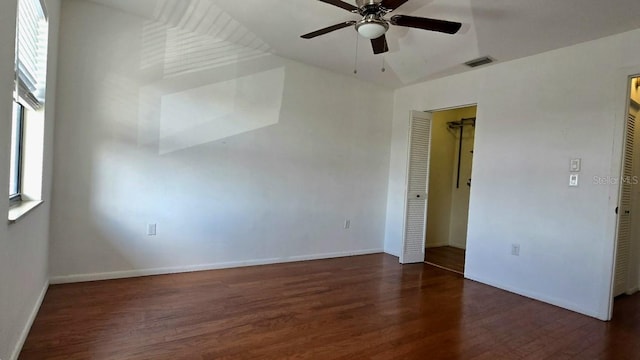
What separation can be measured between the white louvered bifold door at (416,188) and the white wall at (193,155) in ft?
2.04

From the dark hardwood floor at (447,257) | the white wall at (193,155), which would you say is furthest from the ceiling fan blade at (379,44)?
the dark hardwood floor at (447,257)

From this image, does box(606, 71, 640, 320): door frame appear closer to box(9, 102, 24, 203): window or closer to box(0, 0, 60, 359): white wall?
box(0, 0, 60, 359): white wall

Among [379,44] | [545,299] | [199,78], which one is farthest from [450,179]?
[199,78]

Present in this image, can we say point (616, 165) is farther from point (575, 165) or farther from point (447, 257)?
point (447, 257)

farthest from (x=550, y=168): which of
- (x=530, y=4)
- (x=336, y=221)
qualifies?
(x=336, y=221)

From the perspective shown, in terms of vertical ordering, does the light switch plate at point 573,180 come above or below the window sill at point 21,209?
above

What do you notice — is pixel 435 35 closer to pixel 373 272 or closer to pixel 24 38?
pixel 373 272

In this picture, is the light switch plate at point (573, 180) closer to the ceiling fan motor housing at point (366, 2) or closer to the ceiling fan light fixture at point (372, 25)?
the ceiling fan light fixture at point (372, 25)

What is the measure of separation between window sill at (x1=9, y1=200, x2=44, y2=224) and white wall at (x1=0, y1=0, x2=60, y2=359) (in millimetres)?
40

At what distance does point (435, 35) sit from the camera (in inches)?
122

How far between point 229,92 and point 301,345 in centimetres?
271

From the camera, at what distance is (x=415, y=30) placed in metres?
3.08

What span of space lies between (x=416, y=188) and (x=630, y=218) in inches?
87.5

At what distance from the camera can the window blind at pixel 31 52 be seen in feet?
6.14
